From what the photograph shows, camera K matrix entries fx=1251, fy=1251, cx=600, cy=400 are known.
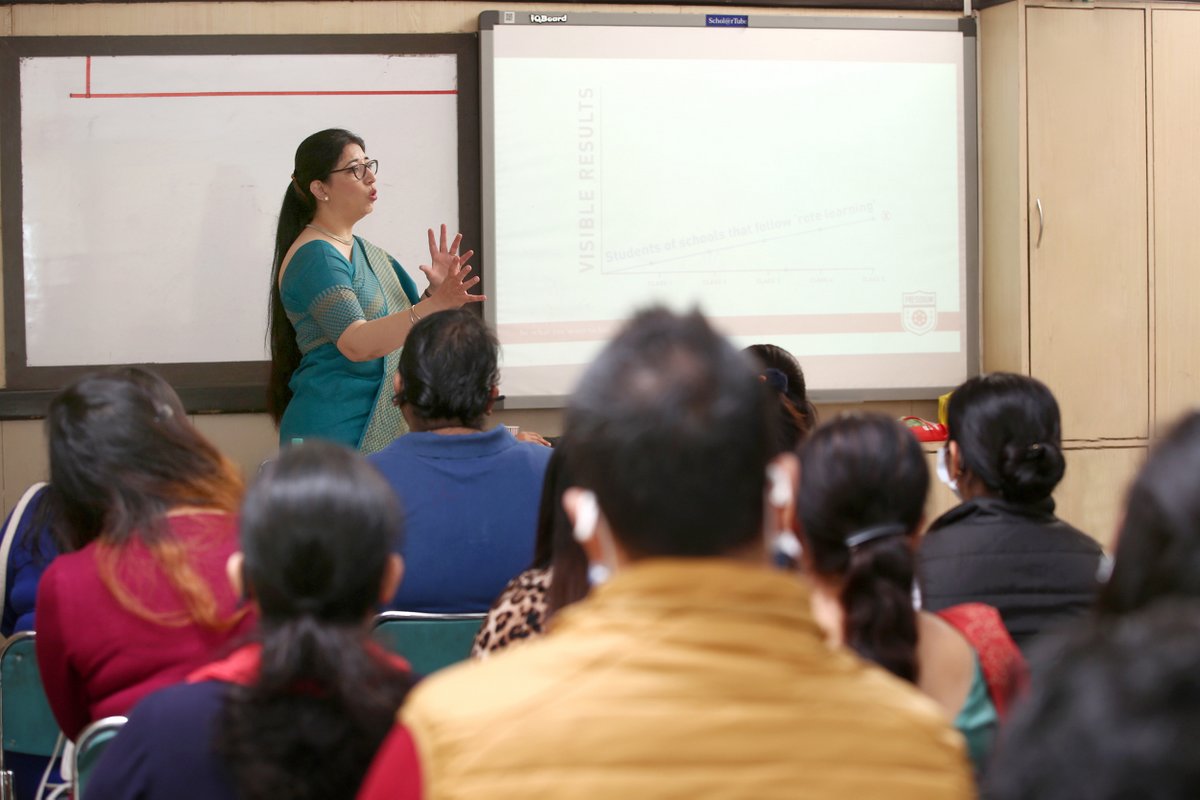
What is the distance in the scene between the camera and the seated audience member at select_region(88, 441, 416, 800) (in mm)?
1095

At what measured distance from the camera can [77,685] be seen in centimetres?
164

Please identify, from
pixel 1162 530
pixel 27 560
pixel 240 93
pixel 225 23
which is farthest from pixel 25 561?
pixel 225 23

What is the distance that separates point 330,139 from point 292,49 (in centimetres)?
59

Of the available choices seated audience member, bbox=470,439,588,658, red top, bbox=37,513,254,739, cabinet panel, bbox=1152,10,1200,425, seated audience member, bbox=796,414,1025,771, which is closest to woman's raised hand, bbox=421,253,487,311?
seated audience member, bbox=470,439,588,658

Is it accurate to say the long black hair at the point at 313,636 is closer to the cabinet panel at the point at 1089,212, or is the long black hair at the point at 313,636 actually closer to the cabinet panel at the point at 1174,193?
the cabinet panel at the point at 1089,212

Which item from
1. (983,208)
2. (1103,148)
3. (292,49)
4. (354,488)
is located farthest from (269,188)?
(354,488)

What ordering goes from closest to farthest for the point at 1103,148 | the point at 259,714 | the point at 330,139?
the point at 259,714 → the point at 330,139 → the point at 1103,148

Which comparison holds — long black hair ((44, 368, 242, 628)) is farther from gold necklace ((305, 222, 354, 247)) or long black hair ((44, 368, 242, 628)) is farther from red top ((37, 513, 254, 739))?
gold necklace ((305, 222, 354, 247))

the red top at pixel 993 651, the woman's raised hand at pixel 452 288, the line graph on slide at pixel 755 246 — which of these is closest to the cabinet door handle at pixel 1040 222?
the line graph on slide at pixel 755 246

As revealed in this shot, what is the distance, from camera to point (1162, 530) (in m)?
0.88

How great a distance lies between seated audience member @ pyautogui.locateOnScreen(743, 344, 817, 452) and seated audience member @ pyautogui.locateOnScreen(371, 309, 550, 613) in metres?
0.52

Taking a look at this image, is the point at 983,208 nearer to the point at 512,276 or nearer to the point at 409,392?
the point at 512,276

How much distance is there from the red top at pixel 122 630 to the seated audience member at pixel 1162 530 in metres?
1.08

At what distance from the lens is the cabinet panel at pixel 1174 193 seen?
13.9ft
